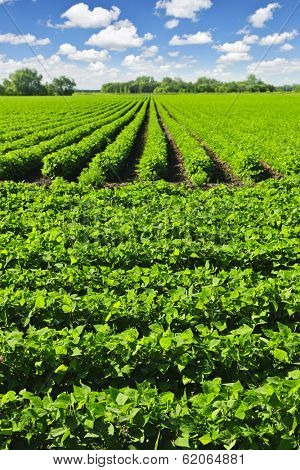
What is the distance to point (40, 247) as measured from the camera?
642 cm

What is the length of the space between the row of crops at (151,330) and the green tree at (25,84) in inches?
4730

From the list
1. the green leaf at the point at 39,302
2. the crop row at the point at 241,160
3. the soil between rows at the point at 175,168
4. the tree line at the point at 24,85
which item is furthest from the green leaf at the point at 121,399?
the tree line at the point at 24,85

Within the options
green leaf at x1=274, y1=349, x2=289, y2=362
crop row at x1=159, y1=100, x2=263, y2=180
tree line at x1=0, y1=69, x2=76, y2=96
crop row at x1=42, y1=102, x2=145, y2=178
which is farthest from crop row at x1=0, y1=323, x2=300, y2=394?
tree line at x1=0, y1=69, x2=76, y2=96

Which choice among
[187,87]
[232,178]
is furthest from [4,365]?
[187,87]

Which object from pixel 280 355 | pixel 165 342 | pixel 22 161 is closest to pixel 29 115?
pixel 22 161

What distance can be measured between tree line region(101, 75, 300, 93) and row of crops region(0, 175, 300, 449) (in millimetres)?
126124

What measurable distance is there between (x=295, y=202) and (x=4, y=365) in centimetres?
699

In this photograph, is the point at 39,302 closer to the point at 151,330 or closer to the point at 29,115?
the point at 151,330

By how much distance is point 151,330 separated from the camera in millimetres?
4629

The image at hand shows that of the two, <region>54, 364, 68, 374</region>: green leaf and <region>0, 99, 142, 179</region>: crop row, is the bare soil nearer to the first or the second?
<region>0, 99, 142, 179</region>: crop row

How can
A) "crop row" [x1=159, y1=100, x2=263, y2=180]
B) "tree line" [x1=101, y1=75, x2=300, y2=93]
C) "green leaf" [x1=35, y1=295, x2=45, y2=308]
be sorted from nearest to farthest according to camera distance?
1. "green leaf" [x1=35, y1=295, x2=45, y2=308]
2. "crop row" [x1=159, y1=100, x2=263, y2=180]
3. "tree line" [x1=101, y1=75, x2=300, y2=93]

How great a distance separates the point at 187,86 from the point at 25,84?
6529cm

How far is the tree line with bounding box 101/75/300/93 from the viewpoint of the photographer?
13029cm
